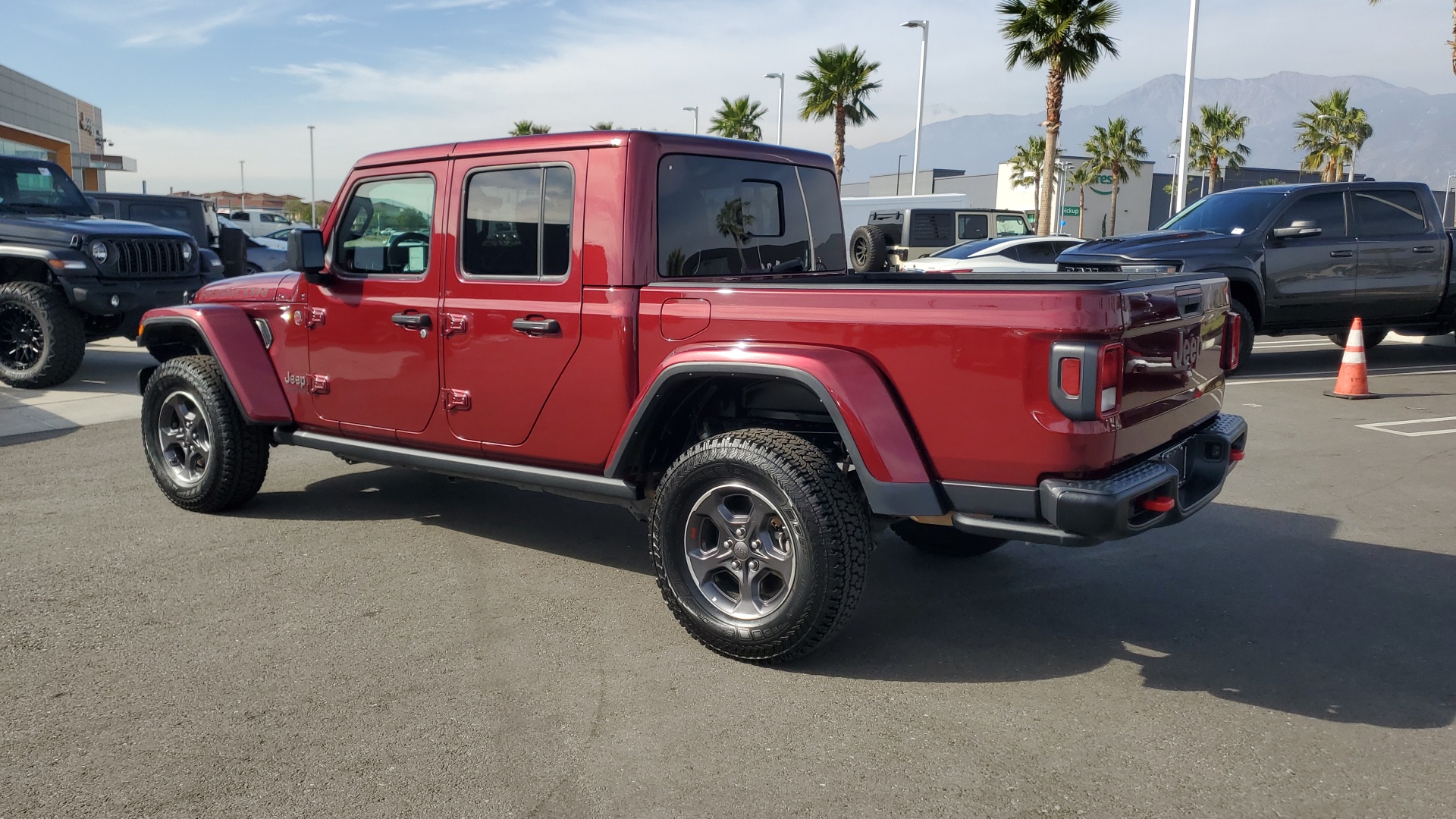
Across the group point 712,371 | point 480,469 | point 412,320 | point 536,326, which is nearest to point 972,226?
point 412,320

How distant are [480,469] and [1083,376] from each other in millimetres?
2567

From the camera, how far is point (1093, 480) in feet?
10.9

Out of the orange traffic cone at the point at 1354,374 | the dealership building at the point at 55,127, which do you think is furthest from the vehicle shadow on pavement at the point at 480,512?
the dealership building at the point at 55,127

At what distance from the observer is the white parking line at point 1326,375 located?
1076 centimetres

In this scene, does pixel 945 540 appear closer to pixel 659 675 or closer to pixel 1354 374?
pixel 659 675

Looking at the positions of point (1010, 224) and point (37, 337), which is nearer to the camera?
point (37, 337)

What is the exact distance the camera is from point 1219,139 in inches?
2270

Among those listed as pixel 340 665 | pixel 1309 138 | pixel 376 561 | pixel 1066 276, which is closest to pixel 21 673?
pixel 340 665

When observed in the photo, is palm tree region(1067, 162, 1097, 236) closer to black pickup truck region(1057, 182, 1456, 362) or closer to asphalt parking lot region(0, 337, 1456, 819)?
black pickup truck region(1057, 182, 1456, 362)

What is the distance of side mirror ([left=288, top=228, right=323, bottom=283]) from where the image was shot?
4.93 metres

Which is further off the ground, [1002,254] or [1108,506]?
[1002,254]

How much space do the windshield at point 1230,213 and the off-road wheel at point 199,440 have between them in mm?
9050

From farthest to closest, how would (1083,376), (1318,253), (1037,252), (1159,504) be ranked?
1. (1037,252)
2. (1318,253)
3. (1159,504)
4. (1083,376)

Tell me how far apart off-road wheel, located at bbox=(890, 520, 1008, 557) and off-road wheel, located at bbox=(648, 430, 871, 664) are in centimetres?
131
